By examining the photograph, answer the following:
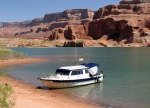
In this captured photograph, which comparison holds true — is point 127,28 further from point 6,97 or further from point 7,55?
point 6,97

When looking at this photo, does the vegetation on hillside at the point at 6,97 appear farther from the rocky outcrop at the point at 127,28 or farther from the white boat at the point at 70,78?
the rocky outcrop at the point at 127,28

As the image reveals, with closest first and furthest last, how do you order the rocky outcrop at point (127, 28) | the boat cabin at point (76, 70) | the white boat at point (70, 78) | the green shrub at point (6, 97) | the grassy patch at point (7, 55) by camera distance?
the green shrub at point (6, 97)
the white boat at point (70, 78)
the boat cabin at point (76, 70)
the grassy patch at point (7, 55)
the rocky outcrop at point (127, 28)

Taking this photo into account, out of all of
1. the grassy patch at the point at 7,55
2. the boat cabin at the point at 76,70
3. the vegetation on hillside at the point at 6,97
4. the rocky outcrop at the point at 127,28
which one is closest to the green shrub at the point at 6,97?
the vegetation on hillside at the point at 6,97

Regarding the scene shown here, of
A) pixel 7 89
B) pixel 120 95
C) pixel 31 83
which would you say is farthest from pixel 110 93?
pixel 7 89

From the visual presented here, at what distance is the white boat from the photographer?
30797 mm

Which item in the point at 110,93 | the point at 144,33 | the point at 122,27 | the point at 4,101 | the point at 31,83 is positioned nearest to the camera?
the point at 4,101

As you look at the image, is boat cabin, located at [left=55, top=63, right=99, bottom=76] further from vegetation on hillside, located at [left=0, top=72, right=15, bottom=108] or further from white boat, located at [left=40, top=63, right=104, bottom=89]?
vegetation on hillside, located at [left=0, top=72, right=15, bottom=108]

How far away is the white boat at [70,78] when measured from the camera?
30797 mm

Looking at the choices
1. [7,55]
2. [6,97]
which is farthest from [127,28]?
[6,97]

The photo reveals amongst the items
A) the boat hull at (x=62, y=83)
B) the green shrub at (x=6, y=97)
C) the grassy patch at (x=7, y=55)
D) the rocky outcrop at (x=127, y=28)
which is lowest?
the boat hull at (x=62, y=83)

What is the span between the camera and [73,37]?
193875 mm

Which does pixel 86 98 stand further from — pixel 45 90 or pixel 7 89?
pixel 7 89

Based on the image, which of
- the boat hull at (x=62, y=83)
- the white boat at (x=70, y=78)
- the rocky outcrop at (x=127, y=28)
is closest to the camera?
the boat hull at (x=62, y=83)

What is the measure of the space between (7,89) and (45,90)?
48.5ft
